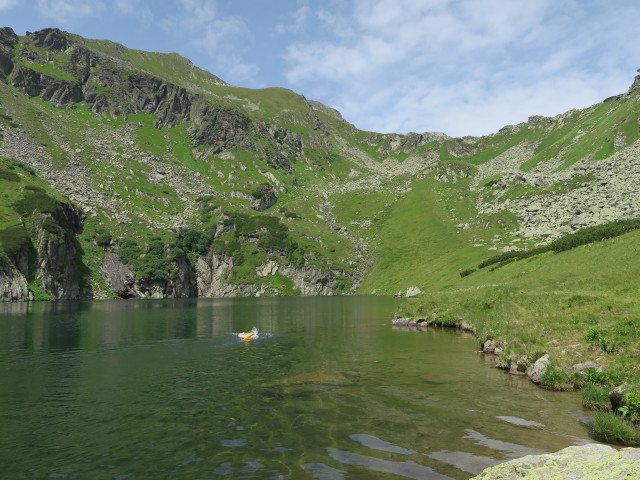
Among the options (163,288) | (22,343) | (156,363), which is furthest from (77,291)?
(156,363)

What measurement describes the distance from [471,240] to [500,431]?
16265 centimetres

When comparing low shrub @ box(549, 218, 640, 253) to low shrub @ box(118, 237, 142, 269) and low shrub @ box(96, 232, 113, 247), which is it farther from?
low shrub @ box(96, 232, 113, 247)

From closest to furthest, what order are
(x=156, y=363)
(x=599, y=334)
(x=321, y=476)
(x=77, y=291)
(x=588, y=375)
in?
1. (x=321, y=476)
2. (x=588, y=375)
3. (x=599, y=334)
4. (x=156, y=363)
5. (x=77, y=291)

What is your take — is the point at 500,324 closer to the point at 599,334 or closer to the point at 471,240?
the point at 599,334

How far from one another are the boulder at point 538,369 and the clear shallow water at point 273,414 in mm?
1196

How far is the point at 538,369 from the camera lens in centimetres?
2331

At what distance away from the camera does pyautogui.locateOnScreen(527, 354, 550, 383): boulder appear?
2286cm

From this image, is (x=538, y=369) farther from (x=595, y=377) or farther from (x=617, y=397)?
(x=617, y=397)

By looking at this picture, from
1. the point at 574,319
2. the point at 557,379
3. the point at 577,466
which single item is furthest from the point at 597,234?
the point at 577,466

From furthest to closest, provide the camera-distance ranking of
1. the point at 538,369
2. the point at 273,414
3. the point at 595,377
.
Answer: the point at 538,369
the point at 595,377
the point at 273,414

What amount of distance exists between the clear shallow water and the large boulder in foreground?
2.92 meters

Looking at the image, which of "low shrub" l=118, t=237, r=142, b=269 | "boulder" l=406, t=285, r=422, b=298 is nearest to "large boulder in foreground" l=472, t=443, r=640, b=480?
"boulder" l=406, t=285, r=422, b=298

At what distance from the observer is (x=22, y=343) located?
43.4 metres

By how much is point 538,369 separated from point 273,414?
1599cm
